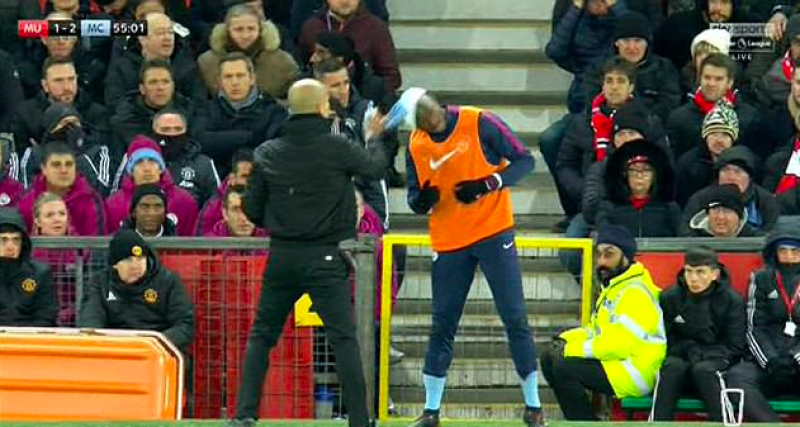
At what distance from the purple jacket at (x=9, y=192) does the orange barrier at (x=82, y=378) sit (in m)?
1.60

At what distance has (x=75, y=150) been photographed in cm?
1628

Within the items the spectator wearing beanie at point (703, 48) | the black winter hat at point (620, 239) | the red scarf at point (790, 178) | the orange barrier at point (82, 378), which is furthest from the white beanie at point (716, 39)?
the orange barrier at point (82, 378)

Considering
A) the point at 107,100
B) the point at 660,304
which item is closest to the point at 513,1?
the point at 107,100

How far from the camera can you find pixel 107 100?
55.7 ft

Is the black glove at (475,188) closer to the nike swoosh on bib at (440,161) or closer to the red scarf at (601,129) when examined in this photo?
the nike swoosh on bib at (440,161)

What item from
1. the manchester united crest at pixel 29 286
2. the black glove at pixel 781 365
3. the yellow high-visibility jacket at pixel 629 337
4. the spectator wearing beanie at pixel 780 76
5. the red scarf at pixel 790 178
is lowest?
the black glove at pixel 781 365

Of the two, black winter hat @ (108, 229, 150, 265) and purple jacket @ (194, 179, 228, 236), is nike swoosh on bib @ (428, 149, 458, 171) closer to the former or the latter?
black winter hat @ (108, 229, 150, 265)

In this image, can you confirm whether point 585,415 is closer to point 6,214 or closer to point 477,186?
point 477,186

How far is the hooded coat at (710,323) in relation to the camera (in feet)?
47.5

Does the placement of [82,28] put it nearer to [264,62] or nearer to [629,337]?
[264,62]

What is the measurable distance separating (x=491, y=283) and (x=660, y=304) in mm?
1491

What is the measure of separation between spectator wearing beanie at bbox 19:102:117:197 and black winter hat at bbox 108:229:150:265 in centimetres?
157

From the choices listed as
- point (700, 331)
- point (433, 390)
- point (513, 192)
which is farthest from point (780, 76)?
point (433, 390)

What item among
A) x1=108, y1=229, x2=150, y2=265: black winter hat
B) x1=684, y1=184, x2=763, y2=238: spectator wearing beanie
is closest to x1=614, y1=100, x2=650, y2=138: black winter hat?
x1=684, y1=184, x2=763, y2=238: spectator wearing beanie
